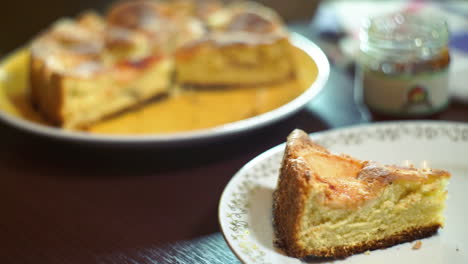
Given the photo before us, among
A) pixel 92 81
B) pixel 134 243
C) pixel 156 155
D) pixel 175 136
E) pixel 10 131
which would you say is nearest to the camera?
pixel 134 243

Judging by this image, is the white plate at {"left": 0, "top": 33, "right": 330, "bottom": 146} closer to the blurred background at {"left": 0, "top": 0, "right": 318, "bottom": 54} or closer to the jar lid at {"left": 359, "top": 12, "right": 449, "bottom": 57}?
the jar lid at {"left": 359, "top": 12, "right": 449, "bottom": 57}

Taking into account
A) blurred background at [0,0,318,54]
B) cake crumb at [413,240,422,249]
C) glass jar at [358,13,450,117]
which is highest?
glass jar at [358,13,450,117]

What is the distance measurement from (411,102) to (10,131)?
1.34 m

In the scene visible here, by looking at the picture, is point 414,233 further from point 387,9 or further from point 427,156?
point 387,9

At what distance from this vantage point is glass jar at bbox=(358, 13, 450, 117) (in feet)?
5.60

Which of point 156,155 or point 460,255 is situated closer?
point 460,255

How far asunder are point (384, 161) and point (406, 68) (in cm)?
44

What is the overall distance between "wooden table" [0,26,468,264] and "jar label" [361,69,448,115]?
0.30 feet

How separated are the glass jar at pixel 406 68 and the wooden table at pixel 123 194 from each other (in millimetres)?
103

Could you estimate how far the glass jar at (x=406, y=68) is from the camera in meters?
1.71

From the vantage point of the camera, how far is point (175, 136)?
156 cm

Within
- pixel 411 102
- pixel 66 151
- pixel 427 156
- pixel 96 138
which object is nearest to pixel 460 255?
pixel 427 156

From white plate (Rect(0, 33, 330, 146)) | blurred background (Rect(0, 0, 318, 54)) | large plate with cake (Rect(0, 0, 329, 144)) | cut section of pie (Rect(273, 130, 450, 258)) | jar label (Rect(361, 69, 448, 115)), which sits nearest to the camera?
cut section of pie (Rect(273, 130, 450, 258))

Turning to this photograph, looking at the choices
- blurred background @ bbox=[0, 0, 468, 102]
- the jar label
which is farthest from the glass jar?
blurred background @ bbox=[0, 0, 468, 102]
